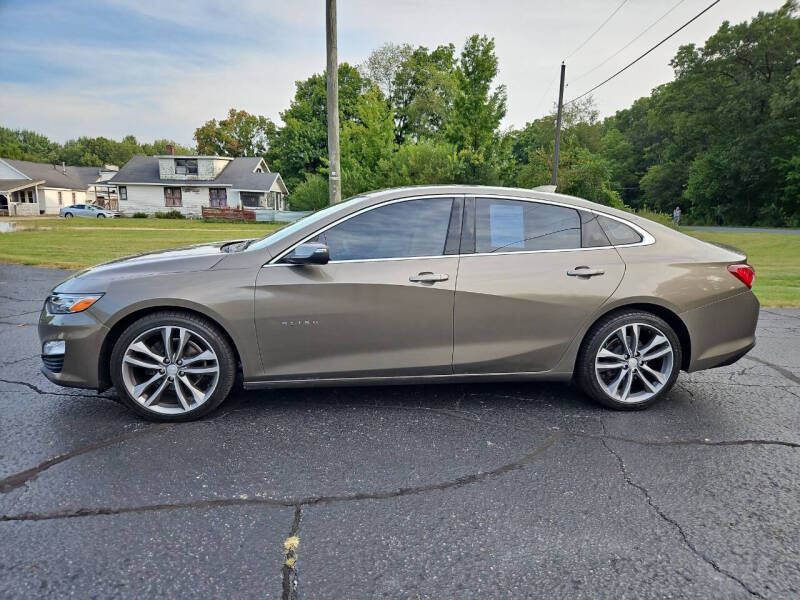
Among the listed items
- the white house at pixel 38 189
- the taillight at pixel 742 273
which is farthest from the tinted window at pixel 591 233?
the white house at pixel 38 189

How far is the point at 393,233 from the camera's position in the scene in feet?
11.4

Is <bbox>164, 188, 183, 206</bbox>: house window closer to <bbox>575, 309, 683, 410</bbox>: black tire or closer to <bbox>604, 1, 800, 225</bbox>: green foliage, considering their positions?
<bbox>604, 1, 800, 225</bbox>: green foliage

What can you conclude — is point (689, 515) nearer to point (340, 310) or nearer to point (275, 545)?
point (275, 545)

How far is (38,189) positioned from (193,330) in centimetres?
6775

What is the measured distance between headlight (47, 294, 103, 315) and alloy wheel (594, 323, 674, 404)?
11.5ft

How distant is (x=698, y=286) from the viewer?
141 inches

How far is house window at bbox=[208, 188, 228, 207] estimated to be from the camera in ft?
165

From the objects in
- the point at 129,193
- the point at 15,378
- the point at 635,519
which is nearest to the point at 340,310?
the point at 635,519

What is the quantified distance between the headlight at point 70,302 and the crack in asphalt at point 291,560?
2.05 metres

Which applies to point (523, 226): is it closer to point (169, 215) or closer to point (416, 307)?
point (416, 307)

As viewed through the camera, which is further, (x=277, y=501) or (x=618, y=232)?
(x=618, y=232)

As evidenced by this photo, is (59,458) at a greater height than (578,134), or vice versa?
(578,134)

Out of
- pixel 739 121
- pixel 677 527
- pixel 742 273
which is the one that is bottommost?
pixel 677 527

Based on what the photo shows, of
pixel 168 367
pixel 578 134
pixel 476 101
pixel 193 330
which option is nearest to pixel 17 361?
pixel 168 367
